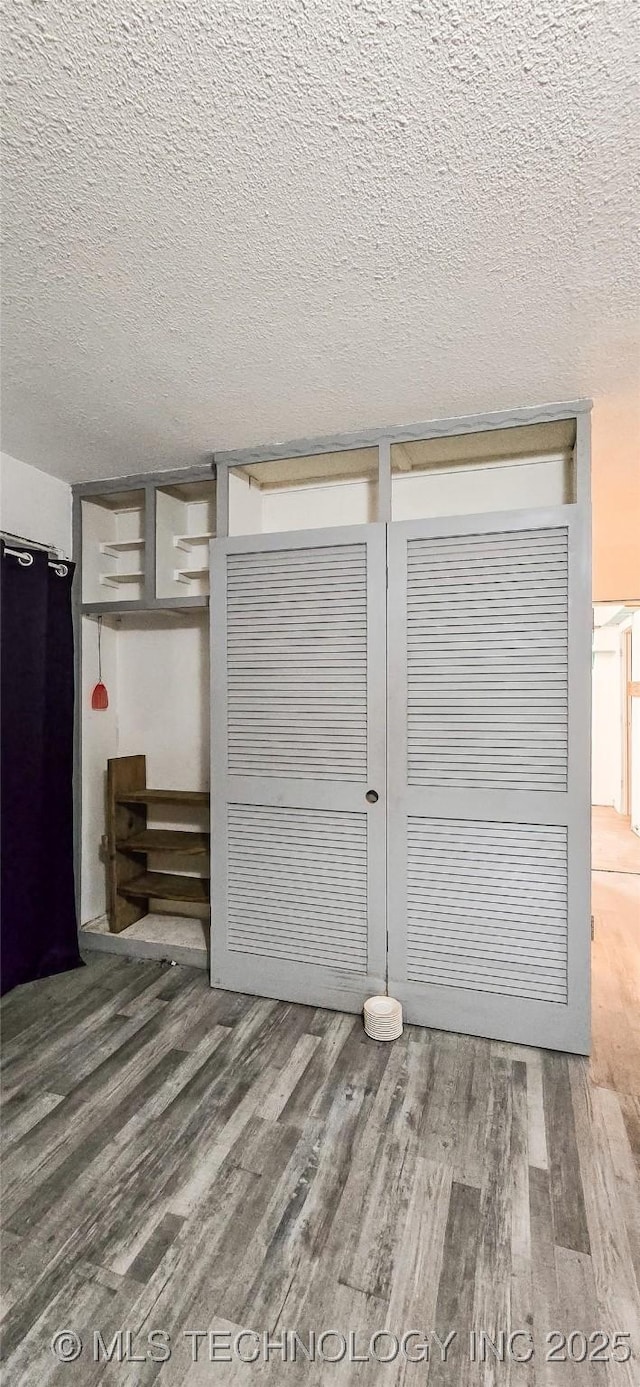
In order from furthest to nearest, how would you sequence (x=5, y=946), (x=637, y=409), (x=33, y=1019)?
1. (x=5, y=946)
2. (x=33, y=1019)
3. (x=637, y=409)

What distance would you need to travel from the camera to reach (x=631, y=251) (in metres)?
1.49

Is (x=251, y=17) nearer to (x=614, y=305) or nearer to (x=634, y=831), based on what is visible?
(x=614, y=305)

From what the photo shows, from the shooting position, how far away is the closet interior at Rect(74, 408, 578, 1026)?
2.52 meters

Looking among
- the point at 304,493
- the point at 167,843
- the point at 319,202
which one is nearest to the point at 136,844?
the point at 167,843

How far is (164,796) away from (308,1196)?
181 cm

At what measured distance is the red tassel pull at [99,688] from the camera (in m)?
3.23

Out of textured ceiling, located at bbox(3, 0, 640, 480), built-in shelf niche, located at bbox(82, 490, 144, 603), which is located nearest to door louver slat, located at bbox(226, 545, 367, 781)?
textured ceiling, located at bbox(3, 0, 640, 480)

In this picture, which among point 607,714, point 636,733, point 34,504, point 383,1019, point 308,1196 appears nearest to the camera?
point 308,1196

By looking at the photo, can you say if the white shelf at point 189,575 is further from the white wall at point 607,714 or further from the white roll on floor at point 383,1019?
the white wall at point 607,714

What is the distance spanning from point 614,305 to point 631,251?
22 centimetres

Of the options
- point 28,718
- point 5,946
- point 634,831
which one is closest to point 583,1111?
point 5,946

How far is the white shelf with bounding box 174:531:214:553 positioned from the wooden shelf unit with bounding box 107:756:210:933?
1.14 metres

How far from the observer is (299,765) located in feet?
8.59

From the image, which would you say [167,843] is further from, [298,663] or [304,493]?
[304,493]
